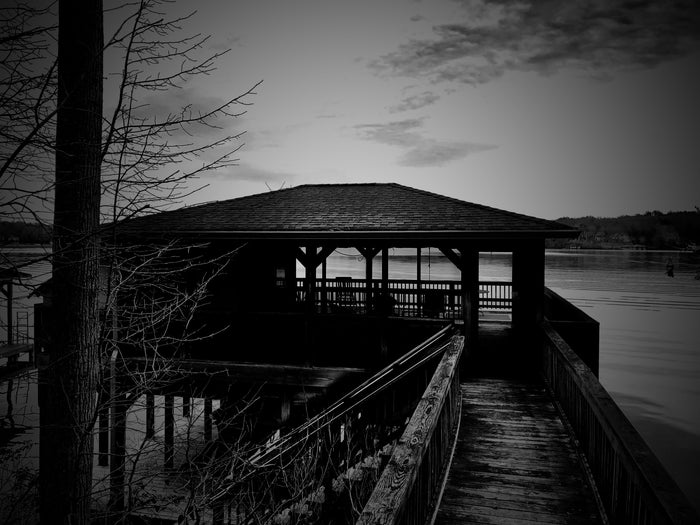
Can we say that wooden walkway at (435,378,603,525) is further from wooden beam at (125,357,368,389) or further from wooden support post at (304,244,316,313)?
wooden support post at (304,244,316,313)

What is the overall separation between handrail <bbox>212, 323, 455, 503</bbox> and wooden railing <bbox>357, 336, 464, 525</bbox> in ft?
3.46

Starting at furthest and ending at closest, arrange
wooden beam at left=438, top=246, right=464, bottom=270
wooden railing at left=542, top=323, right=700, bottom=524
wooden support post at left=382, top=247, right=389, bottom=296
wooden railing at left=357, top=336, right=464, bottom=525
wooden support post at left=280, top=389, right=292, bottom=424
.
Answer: wooden support post at left=382, top=247, right=389, bottom=296 < wooden support post at left=280, top=389, right=292, bottom=424 < wooden beam at left=438, top=246, right=464, bottom=270 < wooden railing at left=357, top=336, right=464, bottom=525 < wooden railing at left=542, top=323, right=700, bottom=524

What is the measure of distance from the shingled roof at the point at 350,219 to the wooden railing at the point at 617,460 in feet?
13.1

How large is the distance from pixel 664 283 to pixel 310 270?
183 feet

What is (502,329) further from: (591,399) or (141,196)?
(141,196)

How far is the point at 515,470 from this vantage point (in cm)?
476

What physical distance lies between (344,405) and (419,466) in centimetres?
350

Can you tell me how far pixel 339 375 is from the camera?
9508 millimetres

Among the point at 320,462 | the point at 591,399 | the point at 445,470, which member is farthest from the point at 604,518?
the point at 320,462

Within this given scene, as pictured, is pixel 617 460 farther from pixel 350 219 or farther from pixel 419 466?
pixel 350 219

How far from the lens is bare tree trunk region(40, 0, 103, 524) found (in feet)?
13.7

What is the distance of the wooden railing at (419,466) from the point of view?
2.64m

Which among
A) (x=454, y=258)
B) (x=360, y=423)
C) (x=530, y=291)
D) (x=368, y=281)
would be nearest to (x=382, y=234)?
(x=454, y=258)

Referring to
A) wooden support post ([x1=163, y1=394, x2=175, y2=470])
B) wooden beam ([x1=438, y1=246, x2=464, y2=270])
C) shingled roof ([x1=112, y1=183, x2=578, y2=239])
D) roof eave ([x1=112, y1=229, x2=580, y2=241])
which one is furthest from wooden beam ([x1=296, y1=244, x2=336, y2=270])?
wooden support post ([x1=163, y1=394, x2=175, y2=470])
